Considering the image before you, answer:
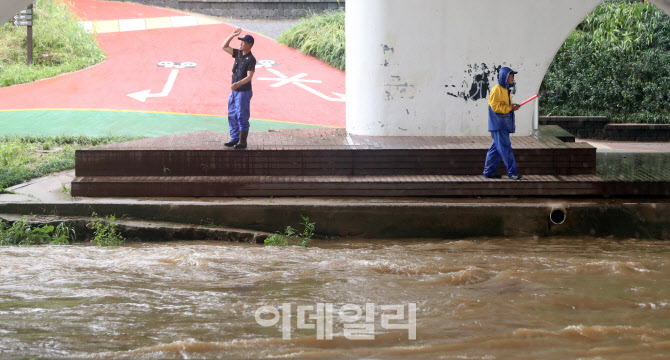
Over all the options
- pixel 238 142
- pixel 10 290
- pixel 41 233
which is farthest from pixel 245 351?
pixel 238 142

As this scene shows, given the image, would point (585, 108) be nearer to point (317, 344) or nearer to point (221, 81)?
point (221, 81)

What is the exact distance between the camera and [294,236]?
8195 millimetres

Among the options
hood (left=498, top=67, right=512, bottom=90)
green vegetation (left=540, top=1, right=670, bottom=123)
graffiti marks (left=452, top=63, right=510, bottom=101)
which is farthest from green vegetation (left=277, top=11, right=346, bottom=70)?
hood (left=498, top=67, right=512, bottom=90)

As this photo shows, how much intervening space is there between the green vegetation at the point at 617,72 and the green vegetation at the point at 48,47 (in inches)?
428

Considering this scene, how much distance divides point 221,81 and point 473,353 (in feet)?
42.6

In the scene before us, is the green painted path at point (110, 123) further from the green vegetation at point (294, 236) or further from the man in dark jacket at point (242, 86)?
the green vegetation at point (294, 236)

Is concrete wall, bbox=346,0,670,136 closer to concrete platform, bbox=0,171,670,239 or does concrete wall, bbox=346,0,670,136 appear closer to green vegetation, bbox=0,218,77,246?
concrete platform, bbox=0,171,670,239

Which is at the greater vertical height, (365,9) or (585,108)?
(365,9)

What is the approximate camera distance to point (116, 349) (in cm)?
475

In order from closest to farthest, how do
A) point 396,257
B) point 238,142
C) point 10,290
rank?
1. point 10,290
2. point 396,257
3. point 238,142

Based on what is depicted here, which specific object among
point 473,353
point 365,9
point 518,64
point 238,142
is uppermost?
point 365,9

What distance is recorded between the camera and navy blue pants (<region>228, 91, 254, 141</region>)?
9.04 m

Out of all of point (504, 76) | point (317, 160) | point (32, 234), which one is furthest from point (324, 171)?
point (32, 234)

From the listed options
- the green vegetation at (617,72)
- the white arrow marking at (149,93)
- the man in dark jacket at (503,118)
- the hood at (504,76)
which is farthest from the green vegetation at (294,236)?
the green vegetation at (617,72)
